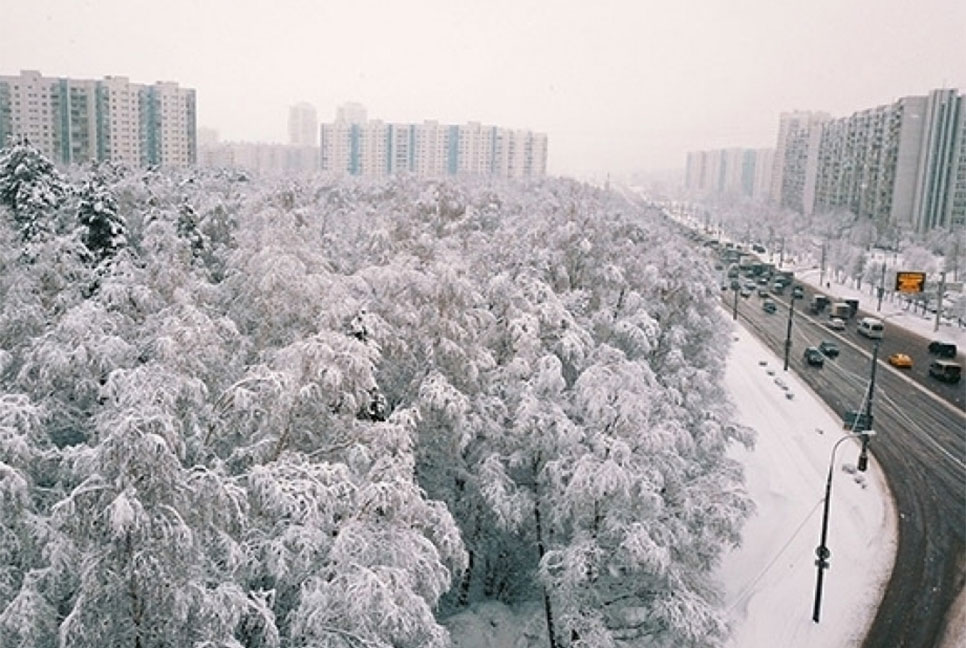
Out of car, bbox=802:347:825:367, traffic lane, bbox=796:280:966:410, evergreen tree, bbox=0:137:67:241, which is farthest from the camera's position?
car, bbox=802:347:825:367

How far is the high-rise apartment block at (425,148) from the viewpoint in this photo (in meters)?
136

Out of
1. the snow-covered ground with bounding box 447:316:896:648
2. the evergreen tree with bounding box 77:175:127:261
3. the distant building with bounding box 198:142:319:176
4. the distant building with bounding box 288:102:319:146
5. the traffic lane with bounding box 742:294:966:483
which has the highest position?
the distant building with bounding box 288:102:319:146

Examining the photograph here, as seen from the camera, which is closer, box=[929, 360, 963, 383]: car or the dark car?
box=[929, 360, 963, 383]: car

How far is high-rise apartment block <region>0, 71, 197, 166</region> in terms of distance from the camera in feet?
287

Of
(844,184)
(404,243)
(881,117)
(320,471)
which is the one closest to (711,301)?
(404,243)

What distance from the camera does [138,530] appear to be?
821cm

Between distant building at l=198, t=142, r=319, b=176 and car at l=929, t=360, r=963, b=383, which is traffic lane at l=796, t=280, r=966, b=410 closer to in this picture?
car at l=929, t=360, r=963, b=383

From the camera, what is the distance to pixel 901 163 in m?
99.5

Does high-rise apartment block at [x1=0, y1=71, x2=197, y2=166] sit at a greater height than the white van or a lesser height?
greater

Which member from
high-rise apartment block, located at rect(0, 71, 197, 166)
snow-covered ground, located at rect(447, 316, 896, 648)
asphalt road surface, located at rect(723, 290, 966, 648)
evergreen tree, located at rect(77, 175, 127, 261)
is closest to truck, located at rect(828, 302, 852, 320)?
asphalt road surface, located at rect(723, 290, 966, 648)

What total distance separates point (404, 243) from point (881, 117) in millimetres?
104545

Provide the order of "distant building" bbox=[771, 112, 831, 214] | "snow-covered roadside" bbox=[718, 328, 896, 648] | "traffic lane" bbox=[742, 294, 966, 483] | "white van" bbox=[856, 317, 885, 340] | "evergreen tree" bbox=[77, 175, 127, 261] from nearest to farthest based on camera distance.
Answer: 1. "snow-covered roadside" bbox=[718, 328, 896, 648]
2. "evergreen tree" bbox=[77, 175, 127, 261]
3. "traffic lane" bbox=[742, 294, 966, 483]
4. "white van" bbox=[856, 317, 885, 340]
5. "distant building" bbox=[771, 112, 831, 214]

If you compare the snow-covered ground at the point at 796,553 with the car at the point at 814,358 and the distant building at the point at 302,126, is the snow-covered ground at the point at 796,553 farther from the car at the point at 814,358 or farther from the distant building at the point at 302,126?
the distant building at the point at 302,126

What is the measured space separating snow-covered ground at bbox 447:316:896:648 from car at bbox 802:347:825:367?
9629mm
